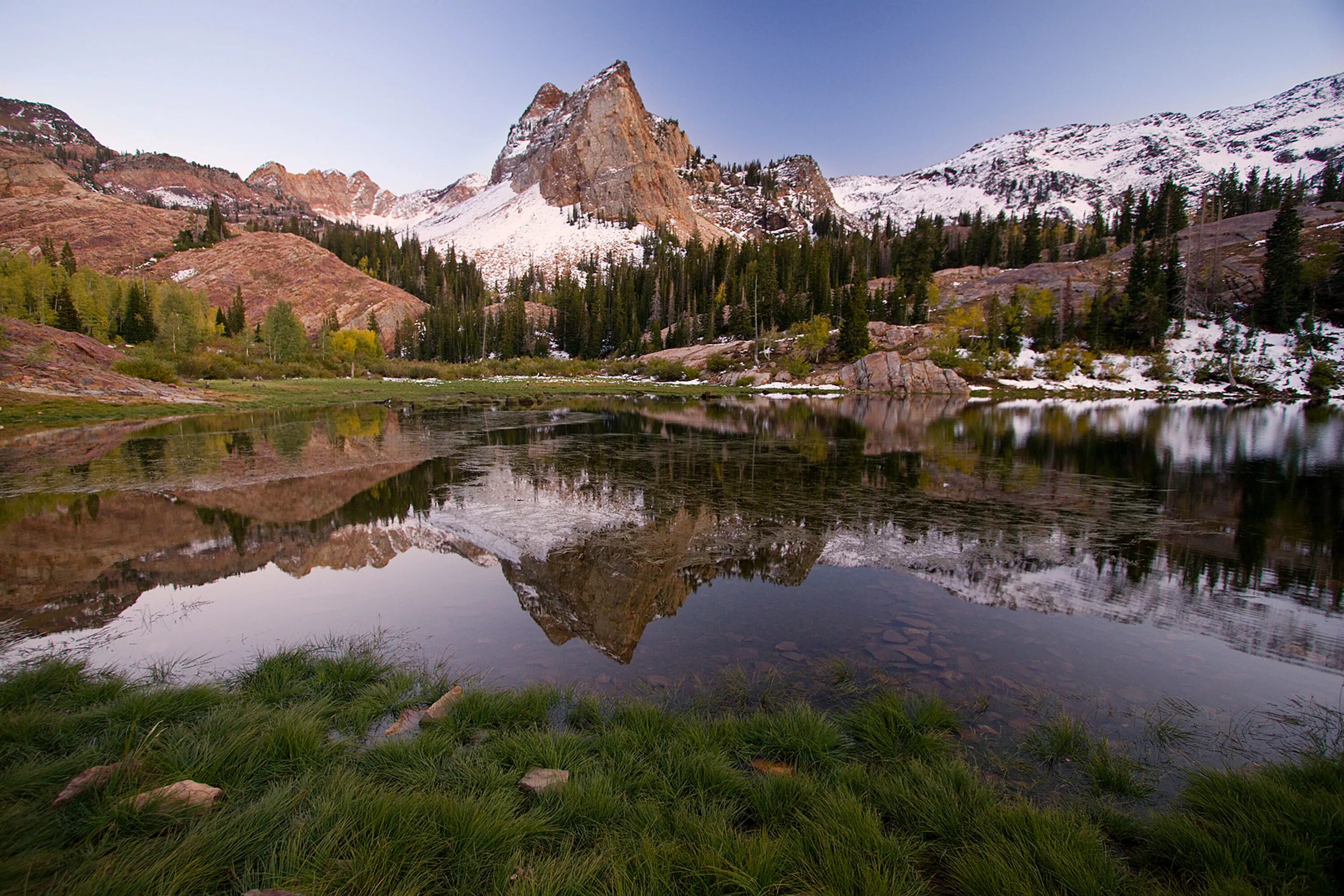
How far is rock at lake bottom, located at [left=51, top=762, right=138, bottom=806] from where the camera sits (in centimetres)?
292

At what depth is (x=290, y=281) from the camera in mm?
118938

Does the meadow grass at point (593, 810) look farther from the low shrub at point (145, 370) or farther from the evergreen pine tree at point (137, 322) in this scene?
the evergreen pine tree at point (137, 322)

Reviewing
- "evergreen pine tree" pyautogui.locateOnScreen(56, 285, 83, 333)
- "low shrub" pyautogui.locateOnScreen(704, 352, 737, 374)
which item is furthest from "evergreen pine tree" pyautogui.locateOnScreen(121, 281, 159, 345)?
"low shrub" pyautogui.locateOnScreen(704, 352, 737, 374)

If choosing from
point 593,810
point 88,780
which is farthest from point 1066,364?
point 88,780

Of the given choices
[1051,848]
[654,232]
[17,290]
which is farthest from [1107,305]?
[17,290]

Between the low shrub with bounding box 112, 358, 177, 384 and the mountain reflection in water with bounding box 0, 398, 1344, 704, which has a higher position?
the low shrub with bounding box 112, 358, 177, 384

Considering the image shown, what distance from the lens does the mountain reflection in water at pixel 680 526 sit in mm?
6535

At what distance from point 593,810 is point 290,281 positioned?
146m

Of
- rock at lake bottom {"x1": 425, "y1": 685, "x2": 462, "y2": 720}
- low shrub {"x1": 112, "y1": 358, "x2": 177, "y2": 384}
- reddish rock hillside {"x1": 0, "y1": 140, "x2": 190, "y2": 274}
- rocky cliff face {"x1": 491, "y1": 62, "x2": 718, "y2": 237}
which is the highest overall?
rocky cliff face {"x1": 491, "y1": 62, "x2": 718, "y2": 237}

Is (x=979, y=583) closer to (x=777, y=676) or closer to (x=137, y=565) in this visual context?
(x=777, y=676)

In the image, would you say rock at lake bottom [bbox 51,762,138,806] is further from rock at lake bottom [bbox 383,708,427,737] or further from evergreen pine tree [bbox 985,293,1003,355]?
evergreen pine tree [bbox 985,293,1003,355]

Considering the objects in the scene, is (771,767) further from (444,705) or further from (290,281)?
(290,281)

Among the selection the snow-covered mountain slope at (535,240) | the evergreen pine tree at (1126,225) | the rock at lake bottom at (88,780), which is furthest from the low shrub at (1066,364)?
the snow-covered mountain slope at (535,240)

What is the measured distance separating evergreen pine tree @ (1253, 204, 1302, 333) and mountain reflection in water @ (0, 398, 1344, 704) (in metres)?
65.5
